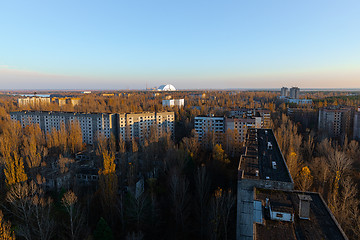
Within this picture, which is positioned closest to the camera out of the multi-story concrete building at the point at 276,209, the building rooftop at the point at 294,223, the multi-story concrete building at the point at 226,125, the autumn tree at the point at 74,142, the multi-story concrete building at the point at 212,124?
the building rooftop at the point at 294,223

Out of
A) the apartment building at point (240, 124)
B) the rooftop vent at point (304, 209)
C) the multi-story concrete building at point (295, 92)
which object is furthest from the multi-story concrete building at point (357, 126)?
the multi-story concrete building at point (295, 92)

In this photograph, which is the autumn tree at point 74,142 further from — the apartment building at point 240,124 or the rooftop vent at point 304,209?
the rooftop vent at point 304,209

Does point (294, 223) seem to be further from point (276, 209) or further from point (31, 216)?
point (31, 216)

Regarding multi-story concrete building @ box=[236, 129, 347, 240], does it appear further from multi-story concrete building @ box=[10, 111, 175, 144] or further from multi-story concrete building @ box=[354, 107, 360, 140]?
multi-story concrete building @ box=[354, 107, 360, 140]

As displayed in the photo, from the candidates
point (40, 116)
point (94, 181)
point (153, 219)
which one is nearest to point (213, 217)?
point (153, 219)

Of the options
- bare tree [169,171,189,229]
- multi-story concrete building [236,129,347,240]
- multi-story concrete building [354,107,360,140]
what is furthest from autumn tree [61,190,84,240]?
multi-story concrete building [354,107,360,140]

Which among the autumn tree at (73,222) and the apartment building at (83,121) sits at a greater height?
the apartment building at (83,121)
